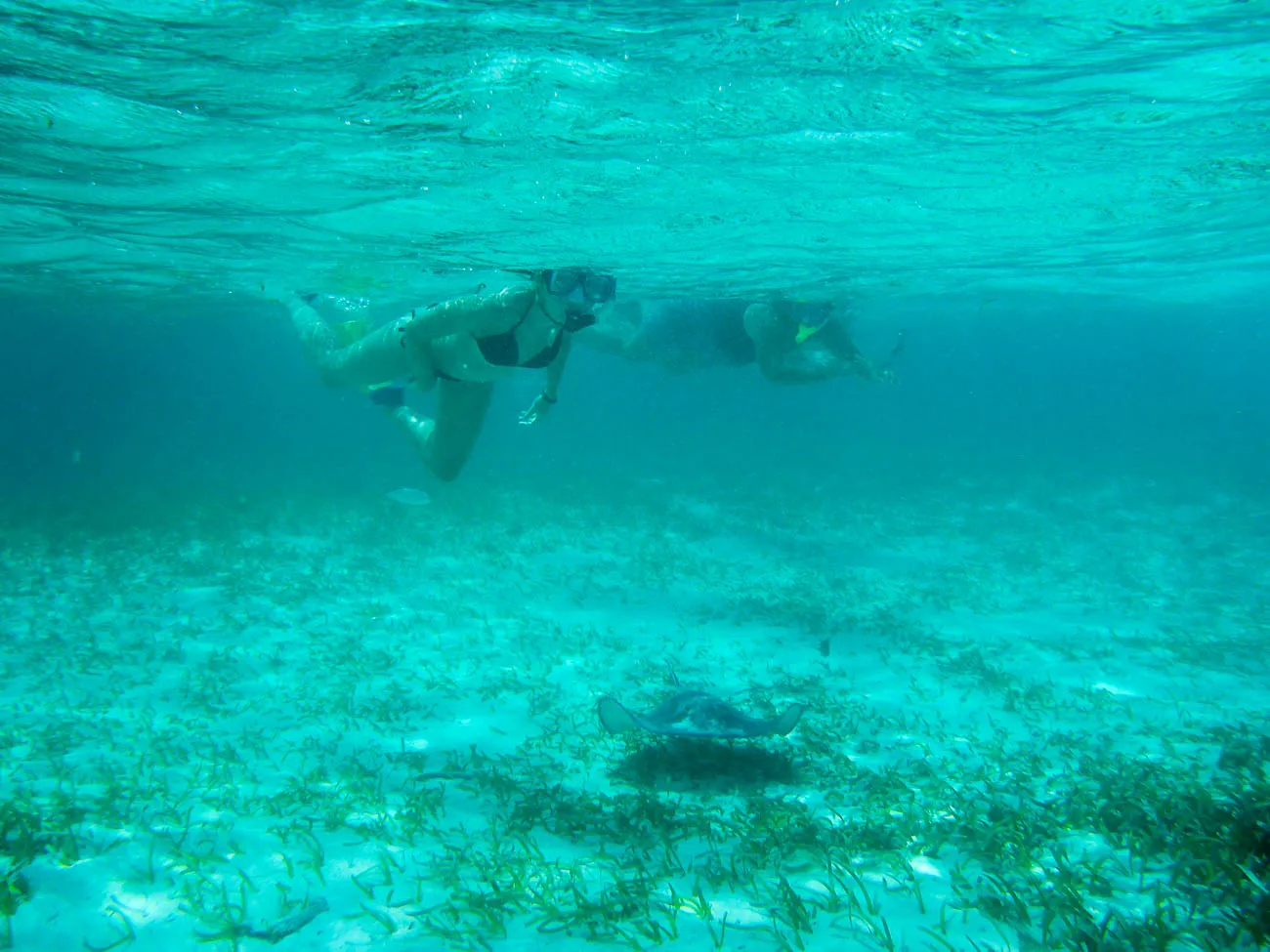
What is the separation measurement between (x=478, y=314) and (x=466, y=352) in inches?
30.4

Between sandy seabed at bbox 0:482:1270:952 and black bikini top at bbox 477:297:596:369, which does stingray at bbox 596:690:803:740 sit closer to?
sandy seabed at bbox 0:482:1270:952

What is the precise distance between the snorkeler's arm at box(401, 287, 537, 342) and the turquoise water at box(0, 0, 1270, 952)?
91.3 inches

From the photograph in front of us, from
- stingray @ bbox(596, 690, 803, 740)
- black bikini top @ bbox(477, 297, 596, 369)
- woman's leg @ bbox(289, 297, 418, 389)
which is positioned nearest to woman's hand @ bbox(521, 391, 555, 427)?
black bikini top @ bbox(477, 297, 596, 369)

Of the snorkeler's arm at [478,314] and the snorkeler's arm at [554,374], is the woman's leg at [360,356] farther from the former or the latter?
the snorkeler's arm at [554,374]

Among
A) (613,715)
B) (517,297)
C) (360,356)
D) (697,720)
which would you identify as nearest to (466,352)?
(517,297)

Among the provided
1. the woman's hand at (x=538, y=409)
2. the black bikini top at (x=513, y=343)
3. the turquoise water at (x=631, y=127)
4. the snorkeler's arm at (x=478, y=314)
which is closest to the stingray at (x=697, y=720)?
the woman's hand at (x=538, y=409)

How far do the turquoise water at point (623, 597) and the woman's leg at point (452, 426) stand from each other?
10.1 ft

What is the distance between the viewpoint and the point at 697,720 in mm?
6691

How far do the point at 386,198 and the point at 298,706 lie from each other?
8.76 metres

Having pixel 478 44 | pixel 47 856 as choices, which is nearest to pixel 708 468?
pixel 478 44

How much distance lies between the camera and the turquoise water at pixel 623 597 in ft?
16.0

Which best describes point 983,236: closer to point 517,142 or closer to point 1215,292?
point 517,142

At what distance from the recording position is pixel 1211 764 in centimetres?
702

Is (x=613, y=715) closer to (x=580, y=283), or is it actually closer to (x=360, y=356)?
(x=580, y=283)
